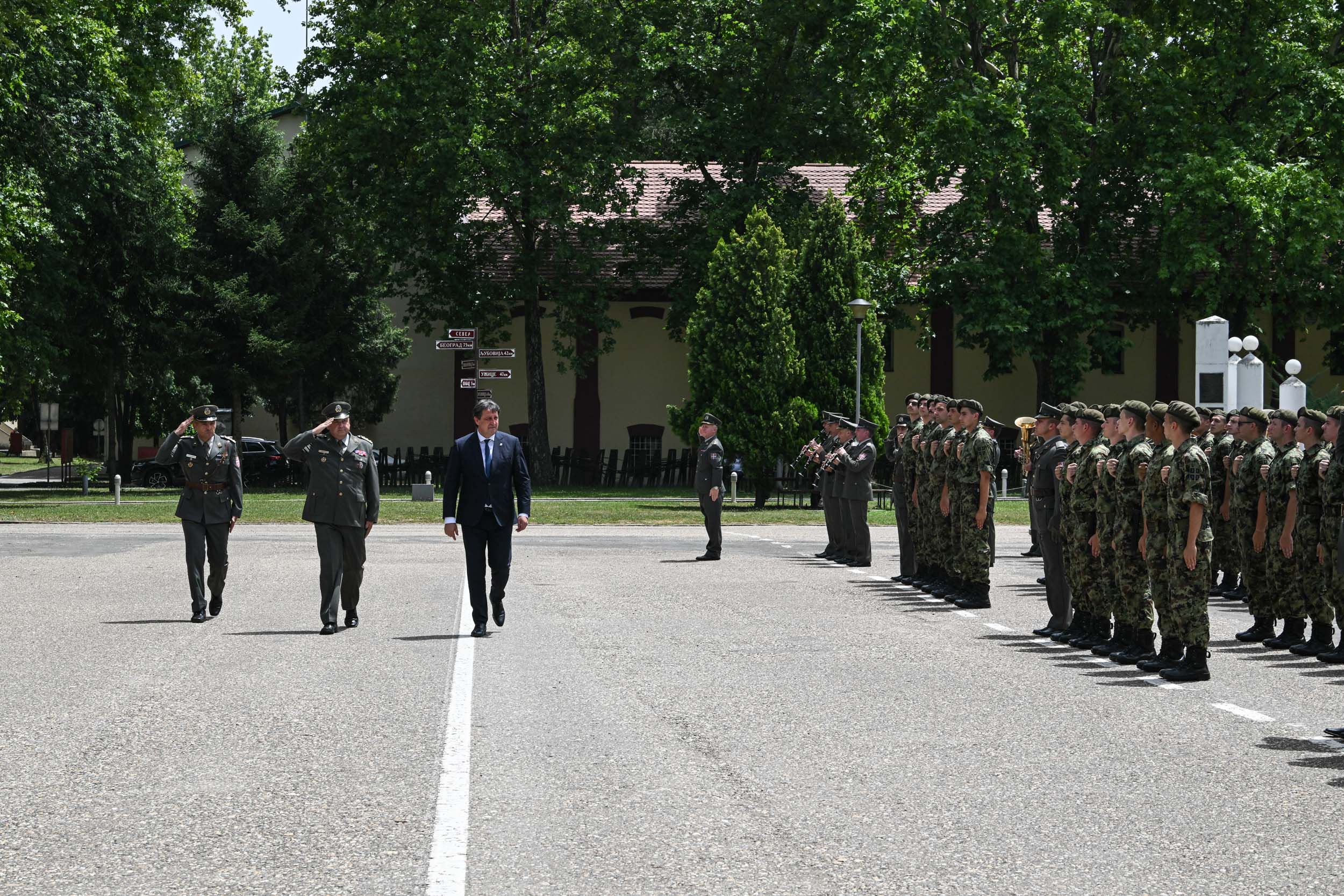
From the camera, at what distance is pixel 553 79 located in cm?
4106

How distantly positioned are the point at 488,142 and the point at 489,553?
2932cm

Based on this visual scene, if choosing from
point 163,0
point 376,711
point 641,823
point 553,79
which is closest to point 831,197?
point 553,79

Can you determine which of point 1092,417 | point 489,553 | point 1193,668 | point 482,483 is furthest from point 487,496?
point 1193,668

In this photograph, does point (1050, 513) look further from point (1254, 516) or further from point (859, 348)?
point (859, 348)

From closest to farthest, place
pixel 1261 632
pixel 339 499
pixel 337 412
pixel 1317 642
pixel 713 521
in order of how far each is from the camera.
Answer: pixel 1317 642, pixel 1261 632, pixel 339 499, pixel 337 412, pixel 713 521

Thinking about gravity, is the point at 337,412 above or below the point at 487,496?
above

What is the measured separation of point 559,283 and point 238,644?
105 feet

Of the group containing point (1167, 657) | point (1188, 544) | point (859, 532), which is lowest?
point (1167, 657)

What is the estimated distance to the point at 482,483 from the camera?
1255 centimetres

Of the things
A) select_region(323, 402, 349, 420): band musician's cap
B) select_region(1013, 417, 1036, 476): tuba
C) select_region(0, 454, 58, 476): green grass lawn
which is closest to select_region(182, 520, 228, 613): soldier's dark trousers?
select_region(323, 402, 349, 420): band musician's cap

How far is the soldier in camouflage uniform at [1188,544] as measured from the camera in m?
10.3

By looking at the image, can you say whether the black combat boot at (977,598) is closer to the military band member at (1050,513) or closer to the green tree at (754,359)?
the military band member at (1050,513)

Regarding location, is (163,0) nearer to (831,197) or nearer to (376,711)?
(831,197)

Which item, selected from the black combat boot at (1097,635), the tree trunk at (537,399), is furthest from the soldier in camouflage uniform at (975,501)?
the tree trunk at (537,399)
